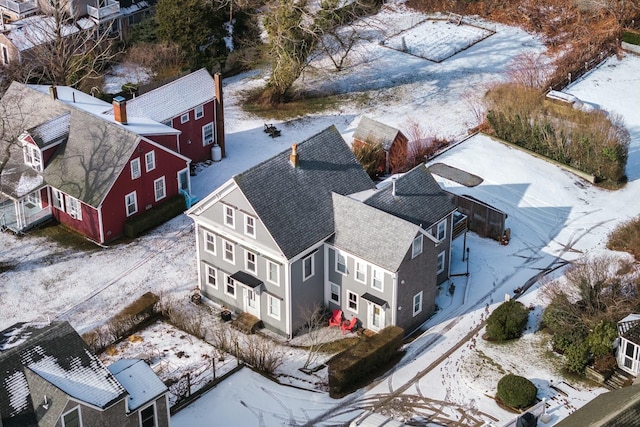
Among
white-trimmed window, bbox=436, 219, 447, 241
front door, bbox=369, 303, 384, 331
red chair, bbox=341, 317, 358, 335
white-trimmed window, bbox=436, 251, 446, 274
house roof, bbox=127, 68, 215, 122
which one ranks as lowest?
red chair, bbox=341, 317, 358, 335

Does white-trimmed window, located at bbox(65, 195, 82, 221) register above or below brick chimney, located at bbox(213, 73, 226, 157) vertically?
below

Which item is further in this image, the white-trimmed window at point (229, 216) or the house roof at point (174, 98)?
the house roof at point (174, 98)

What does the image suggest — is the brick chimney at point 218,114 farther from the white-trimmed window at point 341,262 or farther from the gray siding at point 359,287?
the white-trimmed window at point 341,262

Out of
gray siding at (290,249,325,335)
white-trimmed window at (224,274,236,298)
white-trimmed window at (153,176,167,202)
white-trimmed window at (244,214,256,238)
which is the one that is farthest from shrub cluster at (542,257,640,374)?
white-trimmed window at (153,176,167,202)

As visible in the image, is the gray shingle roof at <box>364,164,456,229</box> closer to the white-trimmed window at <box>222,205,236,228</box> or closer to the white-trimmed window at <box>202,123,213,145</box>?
the white-trimmed window at <box>222,205,236,228</box>

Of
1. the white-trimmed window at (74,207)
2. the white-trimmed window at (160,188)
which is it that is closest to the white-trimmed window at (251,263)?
the white-trimmed window at (160,188)

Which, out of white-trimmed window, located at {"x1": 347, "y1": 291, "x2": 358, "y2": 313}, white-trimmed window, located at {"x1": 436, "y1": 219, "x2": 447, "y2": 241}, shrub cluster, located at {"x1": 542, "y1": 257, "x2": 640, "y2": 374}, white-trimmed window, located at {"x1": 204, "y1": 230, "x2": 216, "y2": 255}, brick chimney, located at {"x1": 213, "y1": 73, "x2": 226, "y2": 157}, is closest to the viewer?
shrub cluster, located at {"x1": 542, "y1": 257, "x2": 640, "y2": 374}
